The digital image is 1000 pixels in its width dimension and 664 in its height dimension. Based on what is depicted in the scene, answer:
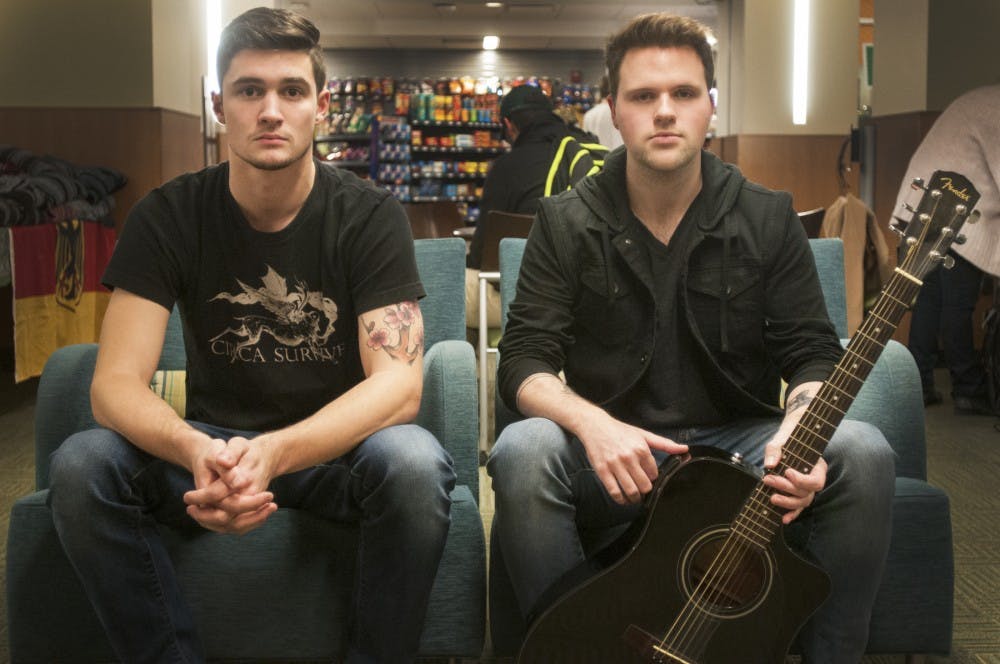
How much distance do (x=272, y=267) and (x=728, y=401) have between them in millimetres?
825

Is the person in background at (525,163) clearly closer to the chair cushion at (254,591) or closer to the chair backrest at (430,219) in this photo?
the chair backrest at (430,219)

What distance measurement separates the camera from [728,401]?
1.88 meters

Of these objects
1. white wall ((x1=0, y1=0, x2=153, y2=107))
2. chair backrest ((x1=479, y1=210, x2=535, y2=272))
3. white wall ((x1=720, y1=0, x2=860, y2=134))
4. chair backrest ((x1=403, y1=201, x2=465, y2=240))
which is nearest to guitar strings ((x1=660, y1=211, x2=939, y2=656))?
chair backrest ((x1=479, y1=210, x2=535, y2=272))

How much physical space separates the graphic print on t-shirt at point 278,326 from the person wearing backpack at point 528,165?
2.00 metres

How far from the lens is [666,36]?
1893 millimetres

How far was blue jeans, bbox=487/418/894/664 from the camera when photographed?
163cm

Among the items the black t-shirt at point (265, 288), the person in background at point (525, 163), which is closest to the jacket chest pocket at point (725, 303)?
the black t-shirt at point (265, 288)

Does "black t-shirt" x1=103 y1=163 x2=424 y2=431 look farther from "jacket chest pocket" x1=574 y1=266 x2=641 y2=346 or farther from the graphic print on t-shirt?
"jacket chest pocket" x1=574 y1=266 x2=641 y2=346

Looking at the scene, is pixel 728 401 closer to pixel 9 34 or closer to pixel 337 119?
pixel 9 34

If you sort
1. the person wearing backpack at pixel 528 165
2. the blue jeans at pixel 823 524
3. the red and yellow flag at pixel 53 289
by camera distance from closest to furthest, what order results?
1. the blue jeans at pixel 823 524
2. the person wearing backpack at pixel 528 165
3. the red and yellow flag at pixel 53 289

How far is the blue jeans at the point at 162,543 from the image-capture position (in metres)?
1.60

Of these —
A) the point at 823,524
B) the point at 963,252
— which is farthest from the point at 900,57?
the point at 823,524

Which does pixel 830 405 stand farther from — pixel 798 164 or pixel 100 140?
pixel 798 164

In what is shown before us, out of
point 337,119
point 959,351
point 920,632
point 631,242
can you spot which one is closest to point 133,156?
point 959,351
